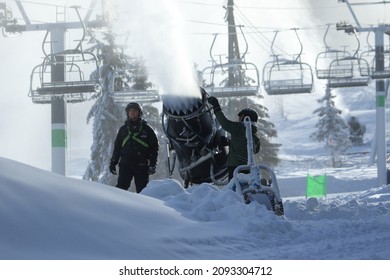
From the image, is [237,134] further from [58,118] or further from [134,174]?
[58,118]

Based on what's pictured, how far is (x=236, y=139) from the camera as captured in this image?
11609 mm

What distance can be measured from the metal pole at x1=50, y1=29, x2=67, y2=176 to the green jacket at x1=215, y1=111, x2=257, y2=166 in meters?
14.7

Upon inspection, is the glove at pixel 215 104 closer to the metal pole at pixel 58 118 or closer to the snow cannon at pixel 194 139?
the snow cannon at pixel 194 139

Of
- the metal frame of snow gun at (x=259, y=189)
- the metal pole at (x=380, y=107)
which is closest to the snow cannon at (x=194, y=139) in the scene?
the metal frame of snow gun at (x=259, y=189)

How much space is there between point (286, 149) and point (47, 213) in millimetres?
119858

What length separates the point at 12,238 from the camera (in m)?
6.02

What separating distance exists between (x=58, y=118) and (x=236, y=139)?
16.8 m

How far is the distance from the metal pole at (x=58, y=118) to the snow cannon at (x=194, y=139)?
40.8 feet

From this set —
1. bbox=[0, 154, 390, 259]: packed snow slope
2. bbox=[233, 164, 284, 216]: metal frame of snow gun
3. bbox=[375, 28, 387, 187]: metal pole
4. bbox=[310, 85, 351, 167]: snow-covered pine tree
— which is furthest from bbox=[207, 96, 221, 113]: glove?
bbox=[310, 85, 351, 167]: snow-covered pine tree

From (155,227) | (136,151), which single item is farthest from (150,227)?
(136,151)

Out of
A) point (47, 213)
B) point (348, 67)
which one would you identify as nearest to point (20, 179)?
point (47, 213)

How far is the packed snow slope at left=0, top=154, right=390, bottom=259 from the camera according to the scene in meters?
6.33

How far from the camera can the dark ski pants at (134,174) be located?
12516 mm

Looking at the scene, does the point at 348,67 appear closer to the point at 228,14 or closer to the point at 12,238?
the point at 228,14
